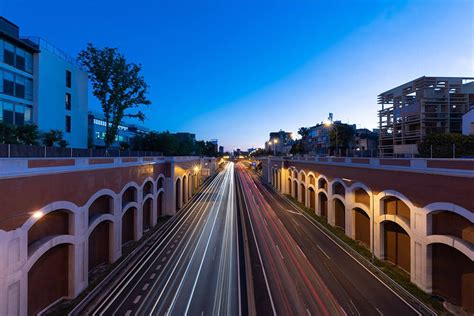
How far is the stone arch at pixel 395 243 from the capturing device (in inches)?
793

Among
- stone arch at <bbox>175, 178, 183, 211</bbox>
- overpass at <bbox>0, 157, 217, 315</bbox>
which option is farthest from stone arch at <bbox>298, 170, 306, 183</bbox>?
overpass at <bbox>0, 157, 217, 315</bbox>

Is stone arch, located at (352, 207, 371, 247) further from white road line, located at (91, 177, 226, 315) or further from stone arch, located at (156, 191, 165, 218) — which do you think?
stone arch, located at (156, 191, 165, 218)

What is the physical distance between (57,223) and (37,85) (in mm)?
26672

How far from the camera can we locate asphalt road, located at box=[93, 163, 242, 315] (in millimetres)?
15219

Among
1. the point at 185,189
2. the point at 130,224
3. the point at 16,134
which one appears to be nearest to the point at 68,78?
the point at 16,134

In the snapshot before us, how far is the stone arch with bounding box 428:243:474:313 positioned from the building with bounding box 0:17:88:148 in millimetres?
44486

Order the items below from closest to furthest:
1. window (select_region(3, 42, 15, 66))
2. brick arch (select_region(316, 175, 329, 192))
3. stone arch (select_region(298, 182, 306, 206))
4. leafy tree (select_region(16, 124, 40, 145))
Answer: leafy tree (select_region(16, 124, 40, 145)) < window (select_region(3, 42, 15, 66)) < brick arch (select_region(316, 175, 329, 192)) < stone arch (select_region(298, 182, 306, 206))

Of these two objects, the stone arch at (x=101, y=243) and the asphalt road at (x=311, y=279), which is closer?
the asphalt road at (x=311, y=279)

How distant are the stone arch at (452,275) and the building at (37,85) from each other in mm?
44486

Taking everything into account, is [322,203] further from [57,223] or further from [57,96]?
[57,96]

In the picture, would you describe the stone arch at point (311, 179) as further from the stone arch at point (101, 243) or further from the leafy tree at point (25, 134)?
the leafy tree at point (25, 134)

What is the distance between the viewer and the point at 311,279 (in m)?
18.5

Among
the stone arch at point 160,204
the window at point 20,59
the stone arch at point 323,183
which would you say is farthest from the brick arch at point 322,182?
the window at point 20,59

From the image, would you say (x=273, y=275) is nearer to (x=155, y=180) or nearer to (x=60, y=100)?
(x=155, y=180)
